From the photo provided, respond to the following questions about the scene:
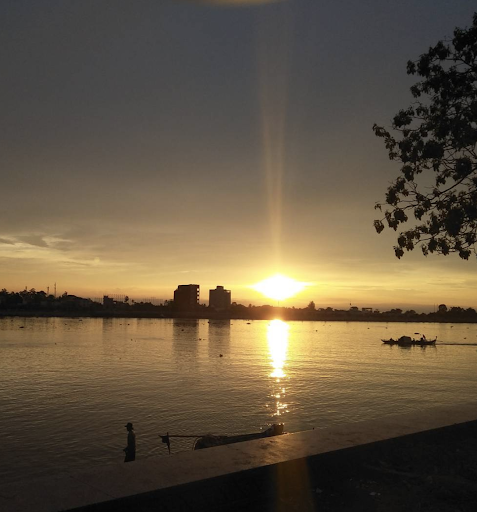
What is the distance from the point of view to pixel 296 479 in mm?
6070

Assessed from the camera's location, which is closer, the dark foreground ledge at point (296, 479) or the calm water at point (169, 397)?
the dark foreground ledge at point (296, 479)

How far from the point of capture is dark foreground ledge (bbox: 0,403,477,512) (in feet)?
16.3

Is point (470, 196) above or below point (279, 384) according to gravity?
above

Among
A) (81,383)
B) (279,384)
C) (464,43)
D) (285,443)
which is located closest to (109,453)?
(285,443)

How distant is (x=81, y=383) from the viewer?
53.8 m

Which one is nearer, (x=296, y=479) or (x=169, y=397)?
(x=296, y=479)

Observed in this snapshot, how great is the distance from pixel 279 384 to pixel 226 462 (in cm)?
5503

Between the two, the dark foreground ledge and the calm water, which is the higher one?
the dark foreground ledge

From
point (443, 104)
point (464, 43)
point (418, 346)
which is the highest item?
point (464, 43)

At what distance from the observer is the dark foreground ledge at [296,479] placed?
4.97 metres

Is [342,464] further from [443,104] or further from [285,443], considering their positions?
[443,104]

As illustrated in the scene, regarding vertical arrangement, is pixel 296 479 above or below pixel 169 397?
above

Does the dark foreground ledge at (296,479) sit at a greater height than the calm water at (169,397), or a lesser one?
greater

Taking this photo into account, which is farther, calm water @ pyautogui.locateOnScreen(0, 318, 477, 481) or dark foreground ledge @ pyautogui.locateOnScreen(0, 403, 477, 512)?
calm water @ pyautogui.locateOnScreen(0, 318, 477, 481)
